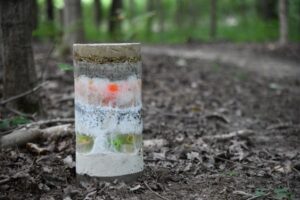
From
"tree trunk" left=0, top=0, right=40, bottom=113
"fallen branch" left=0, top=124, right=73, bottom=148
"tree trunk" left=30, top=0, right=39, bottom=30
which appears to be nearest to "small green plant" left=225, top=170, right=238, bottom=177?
"fallen branch" left=0, top=124, right=73, bottom=148

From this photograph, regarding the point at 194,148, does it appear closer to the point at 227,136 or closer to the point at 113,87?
the point at 227,136

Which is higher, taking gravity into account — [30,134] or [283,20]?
[283,20]

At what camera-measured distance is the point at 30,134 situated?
498cm

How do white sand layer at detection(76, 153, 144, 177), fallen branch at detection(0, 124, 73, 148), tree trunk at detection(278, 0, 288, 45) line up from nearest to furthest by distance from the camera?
white sand layer at detection(76, 153, 144, 177) < fallen branch at detection(0, 124, 73, 148) < tree trunk at detection(278, 0, 288, 45)

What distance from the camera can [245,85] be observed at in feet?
33.9

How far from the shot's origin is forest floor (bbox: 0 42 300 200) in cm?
410

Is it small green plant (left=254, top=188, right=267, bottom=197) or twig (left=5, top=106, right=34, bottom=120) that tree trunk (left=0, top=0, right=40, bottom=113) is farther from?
small green plant (left=254, top=188, right=267, bottom=197)

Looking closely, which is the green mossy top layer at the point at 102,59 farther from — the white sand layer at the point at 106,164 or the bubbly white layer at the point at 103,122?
the white sand layer at the point at 106,164

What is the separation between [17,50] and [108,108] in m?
2.00

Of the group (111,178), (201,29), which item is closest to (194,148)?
(111,178)

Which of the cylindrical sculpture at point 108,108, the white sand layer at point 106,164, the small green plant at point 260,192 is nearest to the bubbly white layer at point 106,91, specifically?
the cylindrical sculpture at point 108,108

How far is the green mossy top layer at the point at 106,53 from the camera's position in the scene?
12.9 feet

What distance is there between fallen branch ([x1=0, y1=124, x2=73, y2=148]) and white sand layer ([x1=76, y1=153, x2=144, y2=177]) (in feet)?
3.13

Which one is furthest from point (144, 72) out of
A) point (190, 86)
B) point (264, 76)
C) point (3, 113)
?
point (3, 113)
